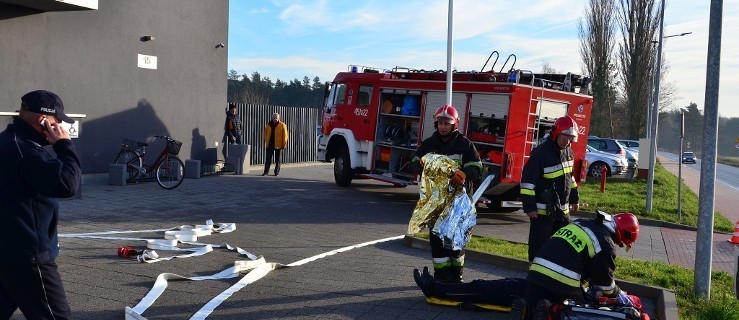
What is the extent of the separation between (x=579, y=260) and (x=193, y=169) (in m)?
14.6

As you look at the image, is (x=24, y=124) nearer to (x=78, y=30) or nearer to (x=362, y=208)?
(x=362, y=208)

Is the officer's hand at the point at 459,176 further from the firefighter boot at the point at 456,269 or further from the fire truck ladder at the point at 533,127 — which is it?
the fire truck ladder at the point at 533,127

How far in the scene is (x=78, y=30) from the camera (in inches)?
600

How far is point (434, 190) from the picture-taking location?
7023 mm

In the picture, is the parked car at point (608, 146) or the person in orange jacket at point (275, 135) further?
the parked car at point (608, 146)

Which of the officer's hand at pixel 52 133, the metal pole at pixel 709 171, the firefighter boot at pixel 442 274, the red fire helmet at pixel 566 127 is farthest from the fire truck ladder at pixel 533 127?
the officer's hand at pixel 52 133

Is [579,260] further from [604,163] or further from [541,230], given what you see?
[604,163]

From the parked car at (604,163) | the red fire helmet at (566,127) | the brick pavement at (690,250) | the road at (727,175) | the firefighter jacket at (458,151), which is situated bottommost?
the road at (727,175)

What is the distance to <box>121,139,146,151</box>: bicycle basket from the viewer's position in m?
16.1

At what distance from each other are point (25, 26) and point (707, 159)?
12.6 m

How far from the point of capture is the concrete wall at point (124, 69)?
14.1m

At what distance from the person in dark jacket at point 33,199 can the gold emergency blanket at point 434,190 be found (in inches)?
148

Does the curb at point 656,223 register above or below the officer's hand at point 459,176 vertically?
below

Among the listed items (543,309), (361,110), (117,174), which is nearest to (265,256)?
(543,309)
